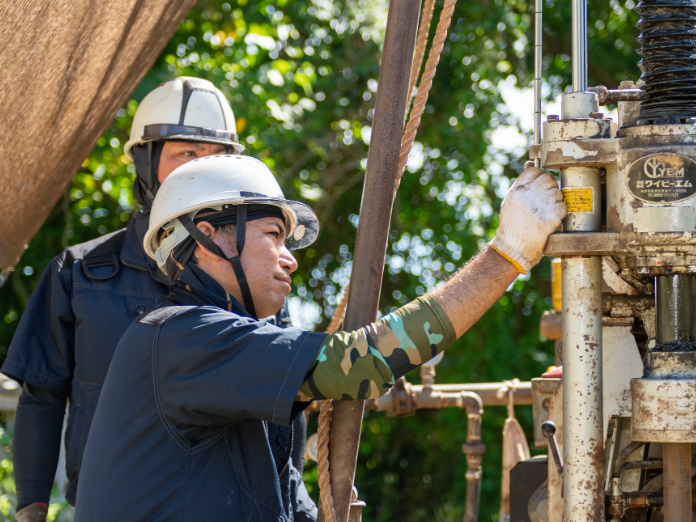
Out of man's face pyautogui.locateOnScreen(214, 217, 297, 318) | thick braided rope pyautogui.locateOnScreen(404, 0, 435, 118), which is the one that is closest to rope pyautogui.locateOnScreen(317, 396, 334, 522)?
man's face pyautogui.locateOnScreen(214, 217, 297, 318)

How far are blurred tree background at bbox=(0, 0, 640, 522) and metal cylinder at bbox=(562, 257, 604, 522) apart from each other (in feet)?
15.8

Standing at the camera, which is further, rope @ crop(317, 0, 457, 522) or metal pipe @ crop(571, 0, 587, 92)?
rope @ crop(317, 0, 457, 522)

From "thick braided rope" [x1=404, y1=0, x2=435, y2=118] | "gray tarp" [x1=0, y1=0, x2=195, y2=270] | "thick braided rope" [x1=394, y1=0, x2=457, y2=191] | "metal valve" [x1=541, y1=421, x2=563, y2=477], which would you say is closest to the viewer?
"metal valve" [x1=541, y1=421, x2=563, y2=477]

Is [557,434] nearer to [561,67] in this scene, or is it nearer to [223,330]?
[223,330]

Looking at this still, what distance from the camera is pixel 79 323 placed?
248 cm

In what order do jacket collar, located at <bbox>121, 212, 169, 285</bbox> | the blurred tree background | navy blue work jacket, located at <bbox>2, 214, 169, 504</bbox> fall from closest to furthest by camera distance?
navy blue work jacket, located at <bbox>2, 214, 169, 504</bbox> → jacket collar, located at <bbox>121, 212, 169, 285</bbox> → the blurred tree background

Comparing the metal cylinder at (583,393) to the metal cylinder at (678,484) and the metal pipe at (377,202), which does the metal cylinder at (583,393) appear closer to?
the metal cylinder at (678,484)

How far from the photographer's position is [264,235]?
1851 mm

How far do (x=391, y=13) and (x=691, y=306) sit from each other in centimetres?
92

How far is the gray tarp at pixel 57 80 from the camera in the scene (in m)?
2.09

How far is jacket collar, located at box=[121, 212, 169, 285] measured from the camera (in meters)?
2.55

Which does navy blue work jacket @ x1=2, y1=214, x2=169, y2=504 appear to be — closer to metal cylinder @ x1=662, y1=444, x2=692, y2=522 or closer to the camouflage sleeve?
the camouflage sleeve

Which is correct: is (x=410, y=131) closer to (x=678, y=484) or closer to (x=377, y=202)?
(x=377, y=202)

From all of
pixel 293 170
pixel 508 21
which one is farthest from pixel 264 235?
pixel 508 21
